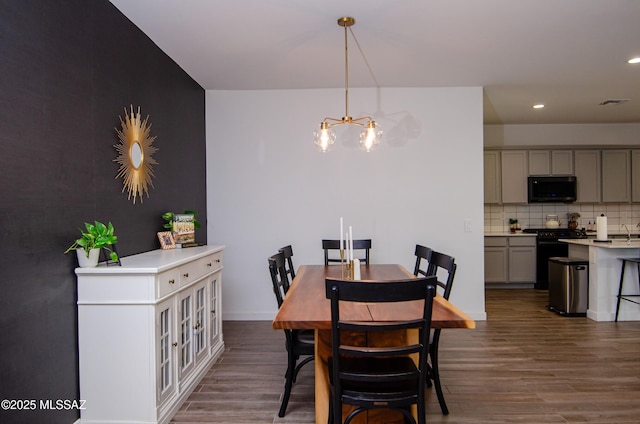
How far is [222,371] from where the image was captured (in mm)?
3117

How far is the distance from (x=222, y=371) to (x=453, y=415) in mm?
1695

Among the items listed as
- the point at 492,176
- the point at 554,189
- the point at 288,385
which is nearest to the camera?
the point at 288,385

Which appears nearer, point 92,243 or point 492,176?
point 92,243

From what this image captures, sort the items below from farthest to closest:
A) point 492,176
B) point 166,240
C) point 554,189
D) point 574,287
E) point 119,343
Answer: point 492,176 < point 554,189 < point 574,287 < point 166,240 < point 119,343

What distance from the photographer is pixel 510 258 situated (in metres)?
6.29

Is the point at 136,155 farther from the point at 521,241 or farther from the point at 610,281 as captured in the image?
the point at 521,241

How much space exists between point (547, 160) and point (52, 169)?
6.68 m

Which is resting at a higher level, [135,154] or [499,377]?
[135,154]

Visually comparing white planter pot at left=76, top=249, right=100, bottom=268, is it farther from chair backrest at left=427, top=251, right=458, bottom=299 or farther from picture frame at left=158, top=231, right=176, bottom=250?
chair backrest at left=427, top=251, right=458, bottom=299

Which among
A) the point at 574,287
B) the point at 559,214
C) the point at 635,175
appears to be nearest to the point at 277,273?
the point at 574,287

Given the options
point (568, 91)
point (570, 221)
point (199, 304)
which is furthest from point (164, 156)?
point (570, 221)

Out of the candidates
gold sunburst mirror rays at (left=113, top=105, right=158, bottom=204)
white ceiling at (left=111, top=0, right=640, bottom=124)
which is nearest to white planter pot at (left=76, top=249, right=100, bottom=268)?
gold sunburst mirror rays at (left=113, top=105, right=158, bottom=204)

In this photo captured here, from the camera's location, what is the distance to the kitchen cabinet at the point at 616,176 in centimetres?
643

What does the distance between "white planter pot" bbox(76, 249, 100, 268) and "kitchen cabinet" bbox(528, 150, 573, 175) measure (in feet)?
20.7
